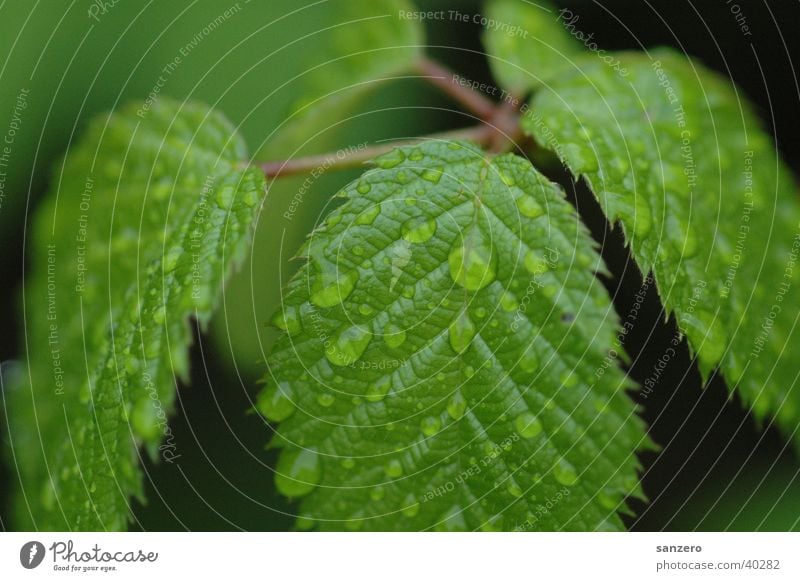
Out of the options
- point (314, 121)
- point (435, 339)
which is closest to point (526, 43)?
point (314, 121)

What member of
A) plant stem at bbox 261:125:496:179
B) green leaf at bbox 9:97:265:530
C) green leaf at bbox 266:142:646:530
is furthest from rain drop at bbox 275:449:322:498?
plant stem at bbox 261:125:496:179
